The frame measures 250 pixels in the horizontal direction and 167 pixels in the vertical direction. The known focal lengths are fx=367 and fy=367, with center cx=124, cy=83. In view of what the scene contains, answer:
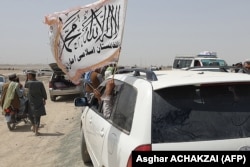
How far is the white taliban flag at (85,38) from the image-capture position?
15.9 feet

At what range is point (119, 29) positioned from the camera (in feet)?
15.9

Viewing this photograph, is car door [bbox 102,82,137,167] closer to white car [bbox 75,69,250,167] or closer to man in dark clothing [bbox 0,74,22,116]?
white car [bbox 75,69,250,167]

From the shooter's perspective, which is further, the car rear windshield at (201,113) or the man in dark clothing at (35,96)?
the man in dark clothing at (35,96)

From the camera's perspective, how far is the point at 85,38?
16.2 ft

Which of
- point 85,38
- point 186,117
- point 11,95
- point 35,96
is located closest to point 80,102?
point 85,38

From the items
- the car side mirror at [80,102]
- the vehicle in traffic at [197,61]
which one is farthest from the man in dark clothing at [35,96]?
the vehicle in traffic at [197,61]

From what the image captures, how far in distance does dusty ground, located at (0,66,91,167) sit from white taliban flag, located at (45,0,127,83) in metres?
2.59

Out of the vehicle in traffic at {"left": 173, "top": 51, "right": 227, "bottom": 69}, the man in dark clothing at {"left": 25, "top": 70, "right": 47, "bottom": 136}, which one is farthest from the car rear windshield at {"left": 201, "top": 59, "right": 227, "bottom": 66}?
the man in dark clothing at {"left": 25, "top": 70, "right": 47, "bottom": 136}

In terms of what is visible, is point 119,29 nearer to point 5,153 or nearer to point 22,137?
point 5,153

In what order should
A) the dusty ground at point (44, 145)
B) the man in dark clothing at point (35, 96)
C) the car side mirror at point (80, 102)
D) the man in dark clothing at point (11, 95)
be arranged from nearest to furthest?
the car side mirror at point (80, 102), the dusty ground at point (44, 145), the man in dark clothing at point (35, 96), the man in dark clothing at point (11, 95)

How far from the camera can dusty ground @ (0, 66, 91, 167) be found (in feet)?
24.6

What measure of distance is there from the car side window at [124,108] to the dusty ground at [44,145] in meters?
3.01

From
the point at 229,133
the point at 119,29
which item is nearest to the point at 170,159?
the point at 229,133

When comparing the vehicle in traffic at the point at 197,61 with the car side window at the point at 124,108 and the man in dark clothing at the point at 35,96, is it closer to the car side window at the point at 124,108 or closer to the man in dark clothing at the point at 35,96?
the man in dark clothing at the point at 35,96
